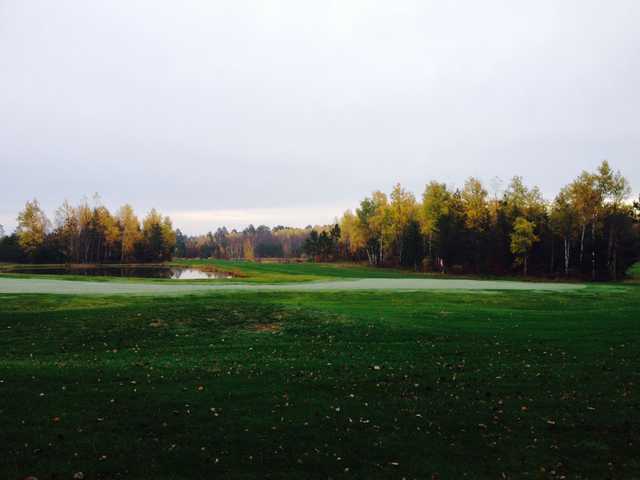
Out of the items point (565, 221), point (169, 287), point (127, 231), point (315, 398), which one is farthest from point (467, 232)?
point (127, 231)

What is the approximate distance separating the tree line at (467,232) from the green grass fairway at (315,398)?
164ft

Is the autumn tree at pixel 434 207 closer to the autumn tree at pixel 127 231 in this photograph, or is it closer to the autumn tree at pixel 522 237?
the autumn tree at pixel 522 237

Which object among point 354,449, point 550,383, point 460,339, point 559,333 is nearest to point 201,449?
point 354,449

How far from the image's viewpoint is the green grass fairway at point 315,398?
709 cm

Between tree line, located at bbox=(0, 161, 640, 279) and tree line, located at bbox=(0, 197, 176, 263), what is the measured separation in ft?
0.79

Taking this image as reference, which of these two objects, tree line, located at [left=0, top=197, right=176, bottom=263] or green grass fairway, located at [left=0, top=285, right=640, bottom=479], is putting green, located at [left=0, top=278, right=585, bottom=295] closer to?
green grass fairway, located at [left=0, top=285, right=640, bottom=479]

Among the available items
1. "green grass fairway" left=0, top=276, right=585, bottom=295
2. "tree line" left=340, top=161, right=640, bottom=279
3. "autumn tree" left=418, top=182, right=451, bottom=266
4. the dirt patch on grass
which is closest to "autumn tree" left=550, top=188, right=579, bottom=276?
"tree line" left=340, top=161, right=640, bottom=279

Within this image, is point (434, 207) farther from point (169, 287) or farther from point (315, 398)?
point (315, 398)

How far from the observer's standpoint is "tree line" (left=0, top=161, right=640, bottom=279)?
206ft

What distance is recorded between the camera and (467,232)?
77.1 m

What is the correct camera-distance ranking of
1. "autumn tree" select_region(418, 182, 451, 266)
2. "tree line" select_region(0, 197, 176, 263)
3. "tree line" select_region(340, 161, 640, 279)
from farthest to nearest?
"tree line" select_region(0, 197, 176, 263), "autumn tree" select_region(418, 182, 451, 266), "tree line" select_region(340, 161, 640, 279)

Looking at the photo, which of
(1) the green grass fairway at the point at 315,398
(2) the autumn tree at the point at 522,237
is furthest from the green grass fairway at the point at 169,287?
(2) the autumn tree at the point at 522,237

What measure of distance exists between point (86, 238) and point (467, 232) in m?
90.5

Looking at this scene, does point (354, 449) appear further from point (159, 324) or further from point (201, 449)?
point (159, 324)
